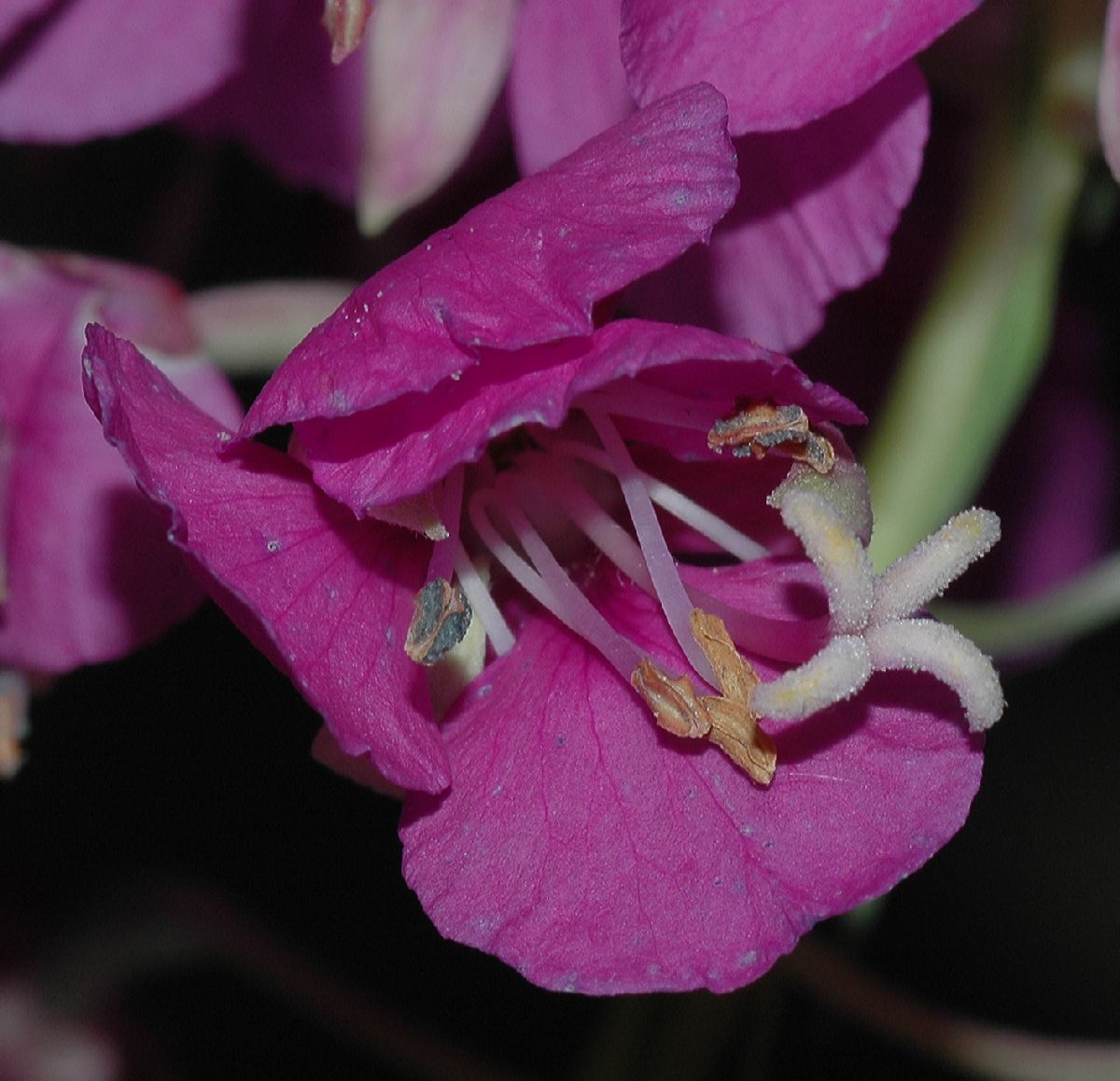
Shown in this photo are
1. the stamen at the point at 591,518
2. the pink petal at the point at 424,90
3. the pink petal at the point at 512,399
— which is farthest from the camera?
the pink petal at the point at 424,90

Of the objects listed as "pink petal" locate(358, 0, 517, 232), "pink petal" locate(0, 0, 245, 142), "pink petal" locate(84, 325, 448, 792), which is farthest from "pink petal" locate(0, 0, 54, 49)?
"pink petal" locate(84, 325, 448, 792)

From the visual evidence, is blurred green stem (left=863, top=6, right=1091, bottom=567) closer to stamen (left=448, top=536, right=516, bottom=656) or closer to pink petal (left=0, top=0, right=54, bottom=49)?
stamen (left=448, top=536, right=516, bottom=656)

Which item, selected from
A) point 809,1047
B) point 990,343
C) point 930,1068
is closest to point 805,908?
point 990,343

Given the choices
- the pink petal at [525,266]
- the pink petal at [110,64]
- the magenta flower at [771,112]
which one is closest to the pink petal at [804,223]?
the magenta flower at [771,112]

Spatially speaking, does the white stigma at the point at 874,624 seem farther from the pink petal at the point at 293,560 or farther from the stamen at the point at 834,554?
the pink petal at the point at 293,560

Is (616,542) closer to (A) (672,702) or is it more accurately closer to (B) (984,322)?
(A) (672,702)

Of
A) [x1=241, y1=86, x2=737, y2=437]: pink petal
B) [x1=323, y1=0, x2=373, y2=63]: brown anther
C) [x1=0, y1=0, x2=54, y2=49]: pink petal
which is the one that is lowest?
[x1=241, y1=86, x2=737, y2=437]: pink petal
